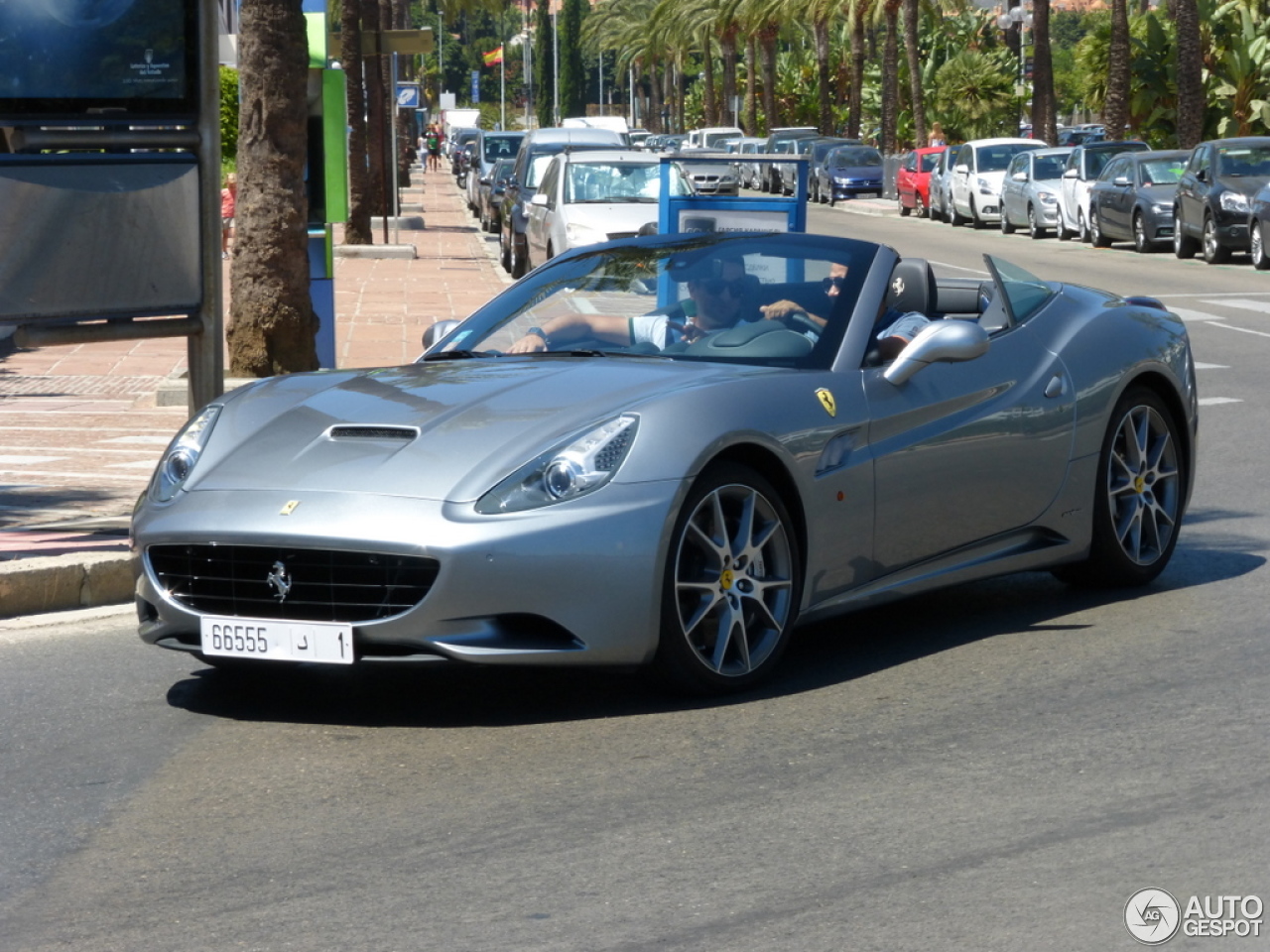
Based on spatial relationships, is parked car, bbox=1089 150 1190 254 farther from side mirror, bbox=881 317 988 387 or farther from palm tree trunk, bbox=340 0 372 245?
side mirror, bbox=881 317 988 387

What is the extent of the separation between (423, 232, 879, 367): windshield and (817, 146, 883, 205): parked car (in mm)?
50191

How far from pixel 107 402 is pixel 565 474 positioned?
29.1ft

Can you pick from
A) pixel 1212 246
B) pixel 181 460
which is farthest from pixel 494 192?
pixel 181 460

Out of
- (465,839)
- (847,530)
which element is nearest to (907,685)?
(847,530)

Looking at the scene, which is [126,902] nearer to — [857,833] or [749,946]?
[749,946]

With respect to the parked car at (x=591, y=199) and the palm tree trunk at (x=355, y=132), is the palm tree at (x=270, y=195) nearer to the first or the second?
the parked car at (x=591, y=199)

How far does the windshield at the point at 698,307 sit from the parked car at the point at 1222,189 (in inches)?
869

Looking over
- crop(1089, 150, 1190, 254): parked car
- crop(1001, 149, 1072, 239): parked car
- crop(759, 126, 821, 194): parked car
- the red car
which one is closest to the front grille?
crop(1089, 150, 1190, 254): parked car

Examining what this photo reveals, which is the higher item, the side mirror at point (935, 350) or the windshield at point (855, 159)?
the windshield at point (855, 159)

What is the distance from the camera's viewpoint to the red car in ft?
152

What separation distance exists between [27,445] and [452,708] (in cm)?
625

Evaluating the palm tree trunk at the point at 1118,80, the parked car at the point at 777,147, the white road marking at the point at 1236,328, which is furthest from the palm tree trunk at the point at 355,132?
the parked car at the point at 777,147

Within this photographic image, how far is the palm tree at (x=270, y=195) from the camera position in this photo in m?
13.7

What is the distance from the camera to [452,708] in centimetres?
588
